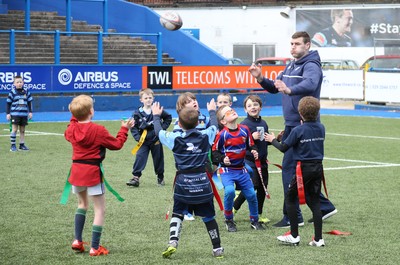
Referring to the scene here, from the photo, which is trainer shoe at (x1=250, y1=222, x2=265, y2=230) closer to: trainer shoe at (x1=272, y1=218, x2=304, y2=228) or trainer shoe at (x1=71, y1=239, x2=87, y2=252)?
trainer shoe at (x1=272, y1=218, x2=304, y2=228)

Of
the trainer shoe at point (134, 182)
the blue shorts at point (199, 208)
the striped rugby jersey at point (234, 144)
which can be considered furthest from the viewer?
the trainer shoe at point (134, 182)

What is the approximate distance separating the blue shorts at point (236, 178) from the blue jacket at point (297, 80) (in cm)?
82

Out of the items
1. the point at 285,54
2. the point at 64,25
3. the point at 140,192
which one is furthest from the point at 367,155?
the point at 285,54

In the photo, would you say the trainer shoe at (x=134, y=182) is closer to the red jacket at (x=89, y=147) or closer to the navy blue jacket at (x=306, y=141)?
the navy blue jacket at (x=306, y=141)

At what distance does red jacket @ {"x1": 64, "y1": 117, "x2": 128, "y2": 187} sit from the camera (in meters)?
8.84

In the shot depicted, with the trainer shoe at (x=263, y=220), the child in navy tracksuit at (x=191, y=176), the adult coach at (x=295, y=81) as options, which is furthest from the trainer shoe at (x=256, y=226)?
the child in navy tracksuit at (x=191, y=176)

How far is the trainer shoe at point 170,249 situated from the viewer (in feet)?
28.3

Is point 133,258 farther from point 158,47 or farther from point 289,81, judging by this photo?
point 158,47

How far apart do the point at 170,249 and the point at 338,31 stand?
4537cm

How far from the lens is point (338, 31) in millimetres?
52625

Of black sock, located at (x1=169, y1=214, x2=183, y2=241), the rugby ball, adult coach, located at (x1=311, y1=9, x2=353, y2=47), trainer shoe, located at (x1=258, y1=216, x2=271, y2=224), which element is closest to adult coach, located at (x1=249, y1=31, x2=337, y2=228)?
trainer shoe, located at (x1=258, y1=216, x2=271, y2=224)

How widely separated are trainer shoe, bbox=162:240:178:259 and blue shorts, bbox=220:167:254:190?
5.64 ft

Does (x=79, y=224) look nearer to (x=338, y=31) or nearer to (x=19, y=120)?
(x=19, y=120)

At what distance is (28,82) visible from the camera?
90.7 ft
